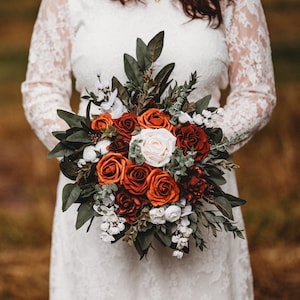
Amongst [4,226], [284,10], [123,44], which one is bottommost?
[4,226]

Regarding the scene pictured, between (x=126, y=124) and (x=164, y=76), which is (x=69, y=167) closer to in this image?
(x=126, y=124)

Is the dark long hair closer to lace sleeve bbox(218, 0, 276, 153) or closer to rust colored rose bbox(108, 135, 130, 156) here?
lace sleeve bbox(218, 0, 276, 153)

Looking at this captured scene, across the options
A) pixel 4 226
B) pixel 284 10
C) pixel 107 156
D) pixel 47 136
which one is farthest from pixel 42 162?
pixel 107 156

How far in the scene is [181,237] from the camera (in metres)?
1.69

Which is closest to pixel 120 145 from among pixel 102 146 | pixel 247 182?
pixel 102 146

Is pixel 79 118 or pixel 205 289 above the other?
pixel 79 118

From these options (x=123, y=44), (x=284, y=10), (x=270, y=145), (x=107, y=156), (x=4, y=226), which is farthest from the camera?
(x=284, y=10)

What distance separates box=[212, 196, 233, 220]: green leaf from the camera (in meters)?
1.71

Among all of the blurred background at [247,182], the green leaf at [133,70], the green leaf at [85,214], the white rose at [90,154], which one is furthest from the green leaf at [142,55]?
the blurred background at [247,182]

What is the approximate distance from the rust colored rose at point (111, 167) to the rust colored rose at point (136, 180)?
0.5 inches

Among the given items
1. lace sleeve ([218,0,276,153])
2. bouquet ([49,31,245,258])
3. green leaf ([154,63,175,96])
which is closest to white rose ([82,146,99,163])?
bouquet ([49,31,245,258])

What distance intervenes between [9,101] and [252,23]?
4.86 meters

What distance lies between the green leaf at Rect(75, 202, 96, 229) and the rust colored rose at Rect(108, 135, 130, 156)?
13 centimetres

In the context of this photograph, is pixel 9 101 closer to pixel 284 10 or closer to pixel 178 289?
pixel 284 10
